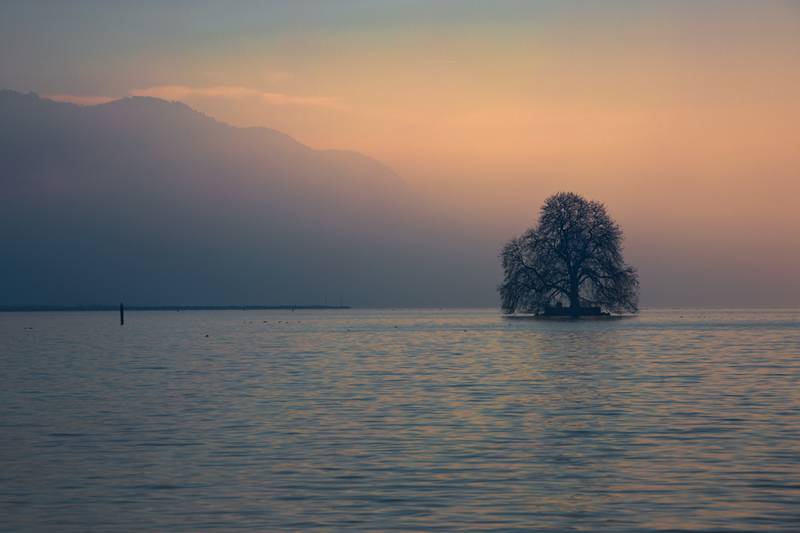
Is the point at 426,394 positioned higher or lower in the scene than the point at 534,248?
lower

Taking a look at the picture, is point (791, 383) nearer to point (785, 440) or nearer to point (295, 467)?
point (785, 440)

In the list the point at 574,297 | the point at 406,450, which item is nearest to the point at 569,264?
the point at 574,297

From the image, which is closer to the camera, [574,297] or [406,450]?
[406,450]

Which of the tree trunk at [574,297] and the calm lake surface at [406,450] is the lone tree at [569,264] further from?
the calm lake surface at [406,450]

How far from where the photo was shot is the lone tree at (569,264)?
122562mm

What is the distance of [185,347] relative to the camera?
7431cm

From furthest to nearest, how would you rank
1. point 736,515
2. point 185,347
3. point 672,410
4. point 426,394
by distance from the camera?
point 185,347, point 426,394, point 672,410, point 736,515

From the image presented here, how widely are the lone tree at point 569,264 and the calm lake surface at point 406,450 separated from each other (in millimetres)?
78561

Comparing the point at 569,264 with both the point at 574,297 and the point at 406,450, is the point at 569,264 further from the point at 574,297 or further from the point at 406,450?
the point at 406,450

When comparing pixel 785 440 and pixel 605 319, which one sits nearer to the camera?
pixel 785 440

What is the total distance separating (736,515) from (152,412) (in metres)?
18.6

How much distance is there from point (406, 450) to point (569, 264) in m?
104

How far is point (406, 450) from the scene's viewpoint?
21.6 metres

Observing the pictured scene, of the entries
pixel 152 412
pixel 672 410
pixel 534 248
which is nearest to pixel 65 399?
pixel 152 412
